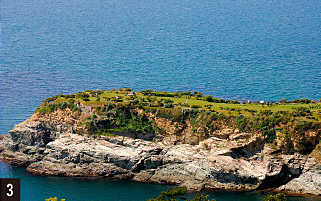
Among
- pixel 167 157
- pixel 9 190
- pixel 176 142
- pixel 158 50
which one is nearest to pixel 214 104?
pixel 176 142

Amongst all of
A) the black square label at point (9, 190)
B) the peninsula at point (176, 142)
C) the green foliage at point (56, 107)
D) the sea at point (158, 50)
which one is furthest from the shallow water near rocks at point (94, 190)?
the black square label at point (9, 190)

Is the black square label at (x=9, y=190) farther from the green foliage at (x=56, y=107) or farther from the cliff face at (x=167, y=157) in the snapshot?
the green foliage at (x=56, y=107)

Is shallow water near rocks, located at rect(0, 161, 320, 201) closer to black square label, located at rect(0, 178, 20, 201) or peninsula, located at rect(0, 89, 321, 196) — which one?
peninsula, located at rect(0, 89, 321, 196)

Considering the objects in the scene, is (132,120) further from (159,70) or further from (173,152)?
(159,70)

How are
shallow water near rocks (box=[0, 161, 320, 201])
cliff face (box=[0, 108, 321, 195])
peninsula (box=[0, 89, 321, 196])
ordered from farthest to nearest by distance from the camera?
peninsula (box=[0, 89, 321, 196]), cliff face (box=[0, 108, 321, 195]), shallow water near rocks (box=[0, 161, 320, 201])

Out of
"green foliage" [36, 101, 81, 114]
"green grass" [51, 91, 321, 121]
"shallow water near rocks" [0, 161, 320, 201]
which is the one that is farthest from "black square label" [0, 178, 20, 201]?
"green foliage" [36, 101, 81, 114]

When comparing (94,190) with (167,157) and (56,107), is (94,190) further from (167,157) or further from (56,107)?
(56,107)

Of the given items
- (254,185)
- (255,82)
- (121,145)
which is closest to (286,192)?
(254,185)
